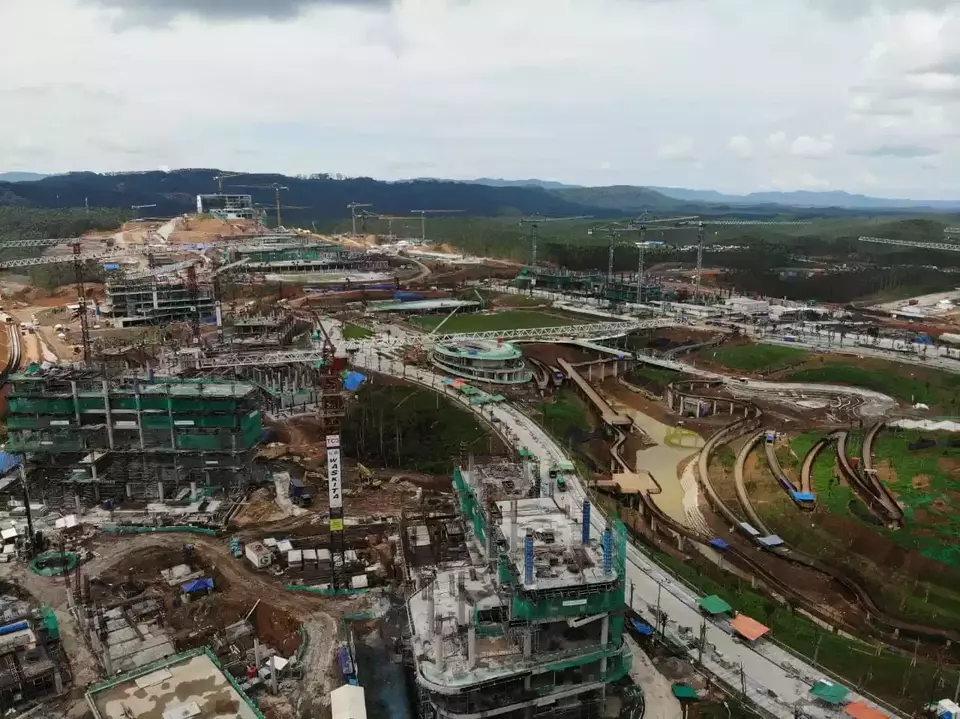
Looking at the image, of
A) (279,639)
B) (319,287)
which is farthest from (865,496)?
(319,287)

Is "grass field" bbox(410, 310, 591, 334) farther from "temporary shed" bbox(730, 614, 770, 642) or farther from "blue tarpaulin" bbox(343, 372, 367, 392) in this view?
"temporary shed" bbox(730, 614, 770, 642)

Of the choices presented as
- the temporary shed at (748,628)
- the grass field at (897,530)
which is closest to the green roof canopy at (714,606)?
the temporary shed at (748,628)

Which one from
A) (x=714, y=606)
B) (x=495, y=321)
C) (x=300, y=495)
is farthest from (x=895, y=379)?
(x=300, y=495)

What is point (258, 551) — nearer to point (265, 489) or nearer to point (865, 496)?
point (265, 489)

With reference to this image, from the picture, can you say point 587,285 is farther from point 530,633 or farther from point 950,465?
point 530,633

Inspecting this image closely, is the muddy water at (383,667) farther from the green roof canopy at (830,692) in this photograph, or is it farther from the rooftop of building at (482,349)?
the rooftop of building at (482,349)
